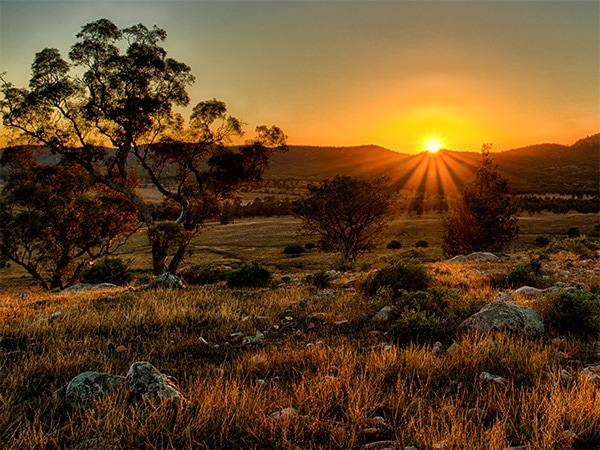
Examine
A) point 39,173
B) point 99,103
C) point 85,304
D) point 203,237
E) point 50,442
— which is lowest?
point 203,237

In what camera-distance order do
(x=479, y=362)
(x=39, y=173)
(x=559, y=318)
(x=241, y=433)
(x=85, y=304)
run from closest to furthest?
(x=241, y=433), (x=479, y=362), (x=559, y=318), (x=85, y=304), (x=39, y=173)

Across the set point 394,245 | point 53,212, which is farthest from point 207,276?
point 394,245

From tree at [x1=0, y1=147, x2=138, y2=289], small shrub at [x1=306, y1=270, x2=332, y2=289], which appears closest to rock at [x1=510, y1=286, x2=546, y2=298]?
small shrub at [x1=306, y1=270, x2=332, y2=289]

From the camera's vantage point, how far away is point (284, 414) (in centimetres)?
391

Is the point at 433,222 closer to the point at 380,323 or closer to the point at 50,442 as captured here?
the point at 380,323

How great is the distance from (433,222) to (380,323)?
247 feet

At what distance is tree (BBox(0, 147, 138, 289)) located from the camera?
2703 centimetres

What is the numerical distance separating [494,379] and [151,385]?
4145 mm

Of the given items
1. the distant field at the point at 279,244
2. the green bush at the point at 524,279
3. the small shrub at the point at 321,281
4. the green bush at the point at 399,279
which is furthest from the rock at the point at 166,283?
the distant field at the point at 279,244

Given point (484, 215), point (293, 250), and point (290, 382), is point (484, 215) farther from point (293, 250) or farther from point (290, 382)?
point (290, 382)

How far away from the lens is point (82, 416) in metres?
3.94

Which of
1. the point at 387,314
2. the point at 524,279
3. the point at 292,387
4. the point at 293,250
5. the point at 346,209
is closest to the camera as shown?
the point at 292,387

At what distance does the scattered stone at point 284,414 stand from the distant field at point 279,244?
1390 inches

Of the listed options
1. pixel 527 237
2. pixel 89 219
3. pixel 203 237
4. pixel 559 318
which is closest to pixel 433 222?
pixel 527 237
